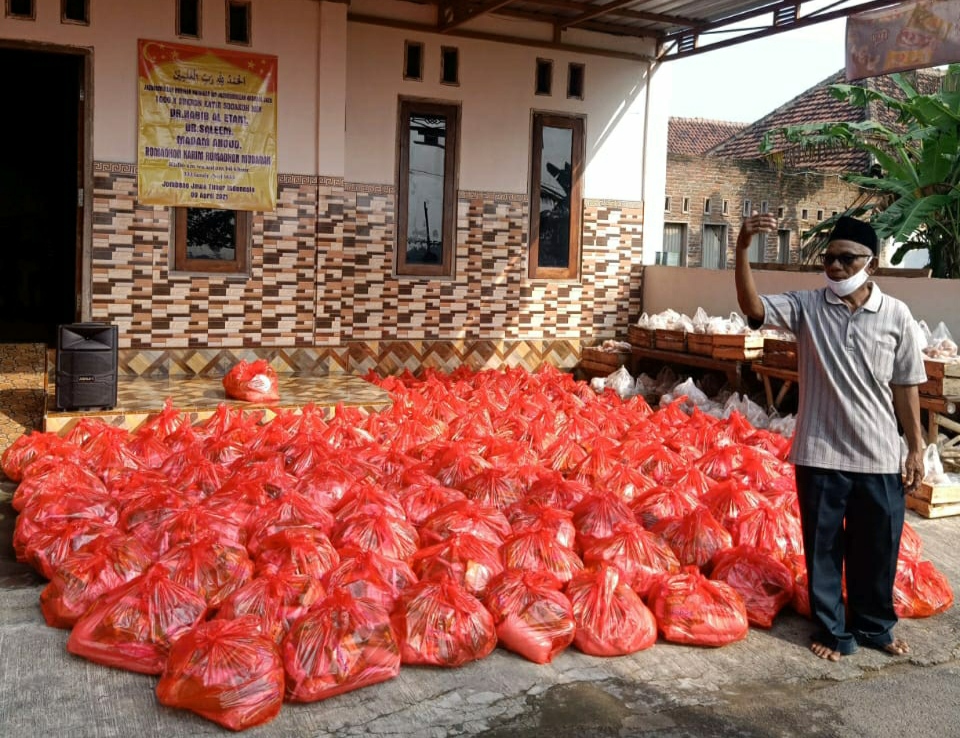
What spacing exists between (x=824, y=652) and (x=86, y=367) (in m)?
5.34

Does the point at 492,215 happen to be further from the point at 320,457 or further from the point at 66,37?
the point at 320,457

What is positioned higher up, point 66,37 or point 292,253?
point 66,37

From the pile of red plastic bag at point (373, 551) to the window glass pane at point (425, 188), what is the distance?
3969mm

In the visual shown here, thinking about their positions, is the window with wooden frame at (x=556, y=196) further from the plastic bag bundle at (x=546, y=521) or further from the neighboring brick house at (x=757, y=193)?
the neighboring brick house at (x=757, y=193)

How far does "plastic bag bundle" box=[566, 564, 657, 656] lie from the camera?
391 centimetres

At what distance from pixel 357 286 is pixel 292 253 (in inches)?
34.0

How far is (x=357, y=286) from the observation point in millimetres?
9906

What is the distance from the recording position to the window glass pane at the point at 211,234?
893 centimetres

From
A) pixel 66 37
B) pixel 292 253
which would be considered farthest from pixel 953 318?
pixel 66 37

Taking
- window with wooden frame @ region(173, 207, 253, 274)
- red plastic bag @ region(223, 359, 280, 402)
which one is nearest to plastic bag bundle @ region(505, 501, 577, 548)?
red plastic bag @ region(223, 359, 280, 402)

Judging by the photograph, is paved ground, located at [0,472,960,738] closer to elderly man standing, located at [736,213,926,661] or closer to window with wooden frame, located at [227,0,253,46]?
elderly man standing, located at [736,213,926,661]

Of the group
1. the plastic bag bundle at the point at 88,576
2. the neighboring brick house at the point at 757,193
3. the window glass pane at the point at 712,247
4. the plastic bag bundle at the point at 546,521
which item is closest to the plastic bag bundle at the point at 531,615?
the plastic bag bundle at the point at 546,521

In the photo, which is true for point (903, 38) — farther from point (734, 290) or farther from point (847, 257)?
point (847, 257)

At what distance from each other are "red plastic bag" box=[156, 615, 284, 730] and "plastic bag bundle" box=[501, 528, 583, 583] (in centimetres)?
133
